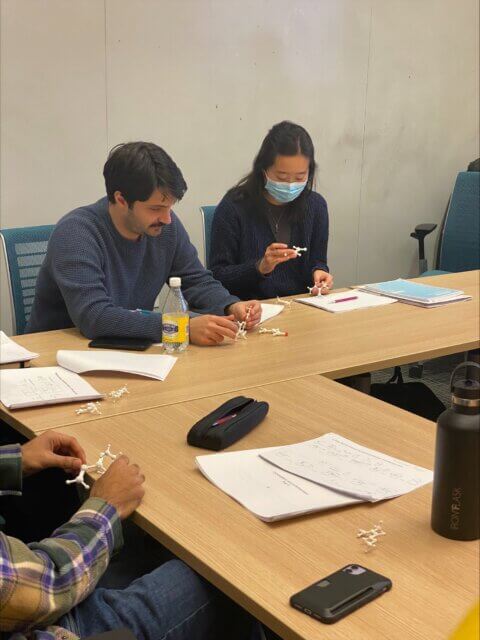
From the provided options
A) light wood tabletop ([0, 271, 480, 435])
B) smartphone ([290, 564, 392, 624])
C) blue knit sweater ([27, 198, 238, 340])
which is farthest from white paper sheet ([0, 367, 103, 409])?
smartphone ([290, 564, 392, 624])

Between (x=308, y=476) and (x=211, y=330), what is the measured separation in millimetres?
910

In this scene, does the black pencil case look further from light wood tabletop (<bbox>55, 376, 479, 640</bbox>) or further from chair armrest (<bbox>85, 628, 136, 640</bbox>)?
chair armrest (<bbox>85, 628, 136, 640</bbox>)

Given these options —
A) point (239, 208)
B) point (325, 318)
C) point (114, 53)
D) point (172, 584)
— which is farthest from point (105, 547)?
point (114, 53)

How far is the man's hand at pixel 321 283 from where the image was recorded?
9.60 ft

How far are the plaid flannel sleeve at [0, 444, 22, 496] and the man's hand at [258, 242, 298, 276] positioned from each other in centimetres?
139

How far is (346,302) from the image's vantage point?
2.81 meters

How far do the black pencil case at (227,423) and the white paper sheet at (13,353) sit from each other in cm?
65

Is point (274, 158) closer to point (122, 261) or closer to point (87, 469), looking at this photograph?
point (122, 261)

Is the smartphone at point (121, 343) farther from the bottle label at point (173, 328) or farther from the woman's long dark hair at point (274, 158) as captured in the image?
the woman's long dark hair at point (274, 158)

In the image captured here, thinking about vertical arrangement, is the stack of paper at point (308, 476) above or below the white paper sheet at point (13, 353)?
below

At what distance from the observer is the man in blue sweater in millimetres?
2291

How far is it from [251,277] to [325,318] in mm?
437

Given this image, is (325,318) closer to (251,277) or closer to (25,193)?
(251,277)

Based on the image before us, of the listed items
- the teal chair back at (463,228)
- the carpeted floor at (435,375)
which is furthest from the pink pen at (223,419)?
the teal chair back at (463,228)
